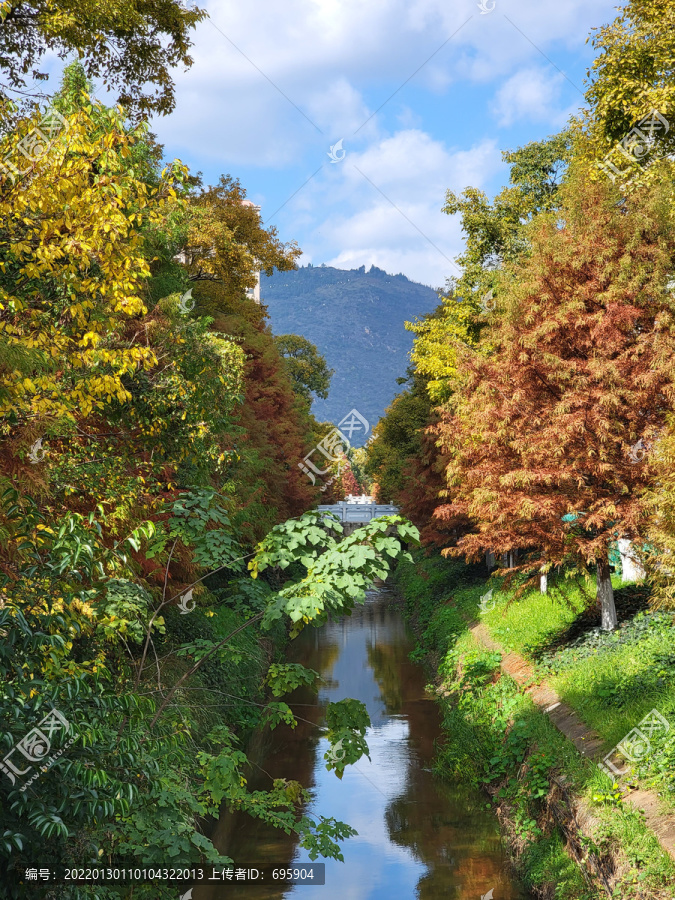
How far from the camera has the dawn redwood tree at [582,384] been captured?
14.1 metres

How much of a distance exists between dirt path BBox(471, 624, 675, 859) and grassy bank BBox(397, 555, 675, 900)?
12 centimetres

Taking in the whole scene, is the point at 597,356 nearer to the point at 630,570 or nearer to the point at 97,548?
the point at 630,570

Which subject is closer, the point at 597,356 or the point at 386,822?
the point at 386,822

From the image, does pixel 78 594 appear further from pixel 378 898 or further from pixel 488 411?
pixel 488 411

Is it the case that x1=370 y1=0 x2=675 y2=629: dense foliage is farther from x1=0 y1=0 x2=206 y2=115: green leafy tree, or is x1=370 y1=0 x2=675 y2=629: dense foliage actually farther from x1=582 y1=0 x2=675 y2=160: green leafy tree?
x1=0 y1=0 x2=206 y2=115: green leafy tree

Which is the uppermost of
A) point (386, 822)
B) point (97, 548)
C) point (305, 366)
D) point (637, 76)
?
point (305, 366)

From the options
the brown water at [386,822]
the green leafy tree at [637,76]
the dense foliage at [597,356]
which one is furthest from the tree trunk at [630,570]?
the green leafy tree at [637,76]

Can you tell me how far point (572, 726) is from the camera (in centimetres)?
1234

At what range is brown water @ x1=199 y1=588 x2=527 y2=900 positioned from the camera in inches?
439

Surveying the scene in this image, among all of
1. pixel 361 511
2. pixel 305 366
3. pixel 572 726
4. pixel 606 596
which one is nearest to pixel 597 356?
pixel 606 596

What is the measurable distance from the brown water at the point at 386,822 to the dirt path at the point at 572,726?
2001 mm

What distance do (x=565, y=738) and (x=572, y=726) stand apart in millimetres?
334

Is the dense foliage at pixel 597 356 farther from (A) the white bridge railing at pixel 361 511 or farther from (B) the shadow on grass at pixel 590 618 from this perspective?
(A) the white bridge railing at pixel 361 511

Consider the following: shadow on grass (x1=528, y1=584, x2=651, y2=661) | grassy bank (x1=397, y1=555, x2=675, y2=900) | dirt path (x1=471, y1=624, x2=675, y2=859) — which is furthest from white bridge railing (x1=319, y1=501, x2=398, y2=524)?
shadow on grass (x1=528, y1=584, x2=651, y2=661)
